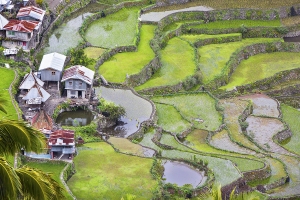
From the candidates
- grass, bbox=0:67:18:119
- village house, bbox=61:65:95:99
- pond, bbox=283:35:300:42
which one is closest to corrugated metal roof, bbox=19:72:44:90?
grass, bbox=0:67:18:119

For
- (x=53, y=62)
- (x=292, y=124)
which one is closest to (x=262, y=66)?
(x=292, y=124)

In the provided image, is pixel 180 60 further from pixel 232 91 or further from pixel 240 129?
pixel 240 129

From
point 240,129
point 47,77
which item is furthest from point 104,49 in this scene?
point 240,129

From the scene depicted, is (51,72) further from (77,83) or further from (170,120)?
(170,120)

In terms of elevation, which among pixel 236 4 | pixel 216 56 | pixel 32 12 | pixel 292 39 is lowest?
pixel 216 56

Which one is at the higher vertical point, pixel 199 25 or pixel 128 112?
pixel 199 25
